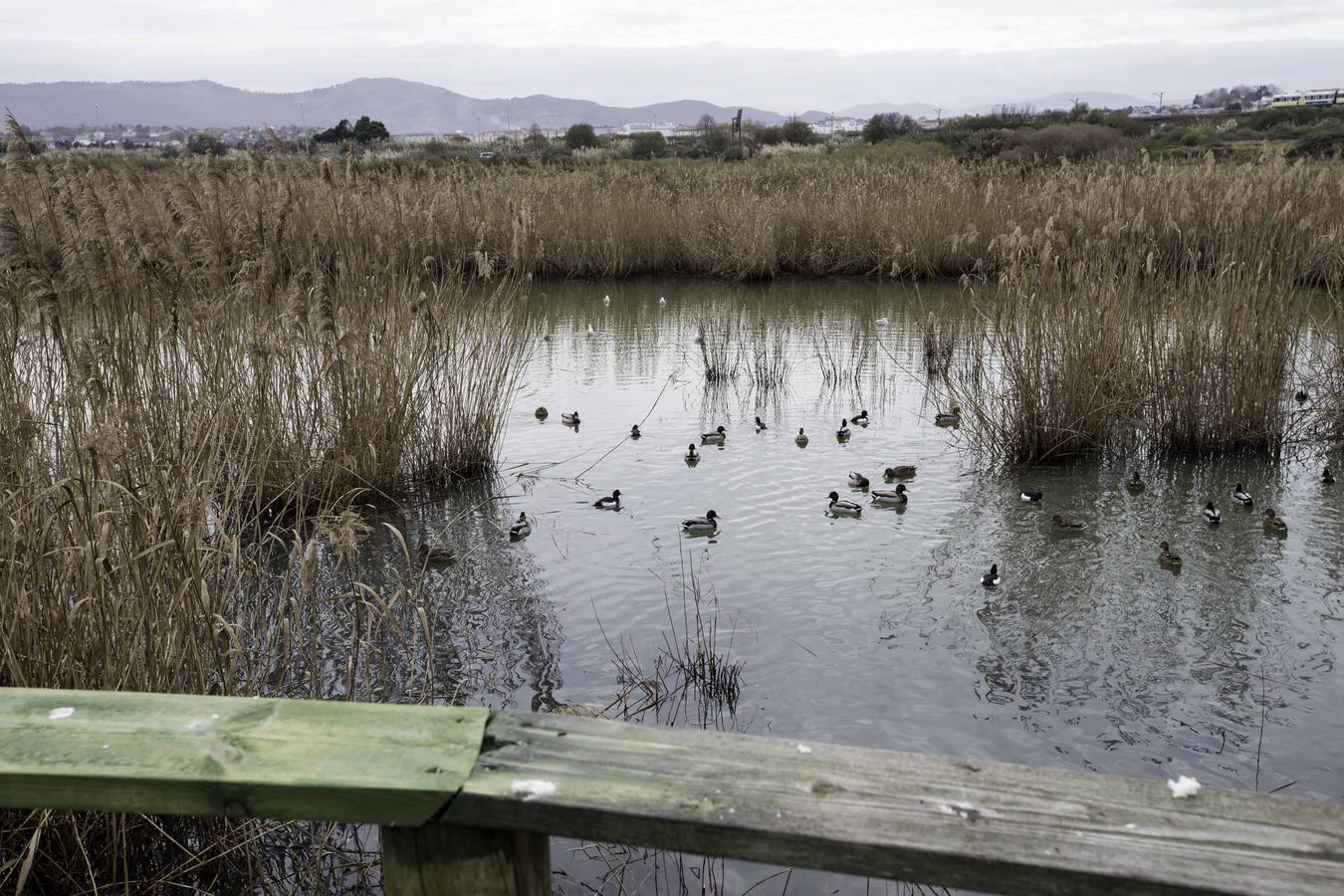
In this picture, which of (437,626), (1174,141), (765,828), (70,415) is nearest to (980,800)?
(765,828)

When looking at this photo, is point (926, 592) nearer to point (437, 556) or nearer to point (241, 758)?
point (437, 556)

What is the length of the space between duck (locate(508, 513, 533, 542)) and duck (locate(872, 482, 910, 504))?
2.37 metres

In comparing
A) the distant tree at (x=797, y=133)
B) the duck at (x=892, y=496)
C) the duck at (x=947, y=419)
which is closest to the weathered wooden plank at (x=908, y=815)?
the duck at (x=892, y=496)

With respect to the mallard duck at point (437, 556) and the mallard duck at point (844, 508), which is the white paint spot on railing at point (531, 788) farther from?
the mallard duck at point (844, 508)

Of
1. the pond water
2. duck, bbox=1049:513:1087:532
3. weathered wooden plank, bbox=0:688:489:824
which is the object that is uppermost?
weathered wooden plank, bbox=0:688:489:824

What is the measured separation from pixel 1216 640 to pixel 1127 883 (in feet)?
14.6

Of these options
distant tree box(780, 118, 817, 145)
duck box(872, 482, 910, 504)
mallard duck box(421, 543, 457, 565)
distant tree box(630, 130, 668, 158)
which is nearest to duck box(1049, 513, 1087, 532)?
duck box(872, 482, 910, 504)

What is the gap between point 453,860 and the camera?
146 cm

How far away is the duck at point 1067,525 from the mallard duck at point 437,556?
3.76m

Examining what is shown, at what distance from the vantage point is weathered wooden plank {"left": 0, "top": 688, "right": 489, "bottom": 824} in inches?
56.3

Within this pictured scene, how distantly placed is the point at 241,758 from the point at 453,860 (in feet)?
1.11

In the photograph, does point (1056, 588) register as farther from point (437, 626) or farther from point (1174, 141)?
point (1174, 141)

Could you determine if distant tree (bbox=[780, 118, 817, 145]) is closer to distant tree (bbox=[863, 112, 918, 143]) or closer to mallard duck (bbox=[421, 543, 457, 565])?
distant tree (bbox=[863, 112, 918, 143])

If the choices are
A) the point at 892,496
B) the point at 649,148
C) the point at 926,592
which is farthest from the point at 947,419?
the point at 649,148
